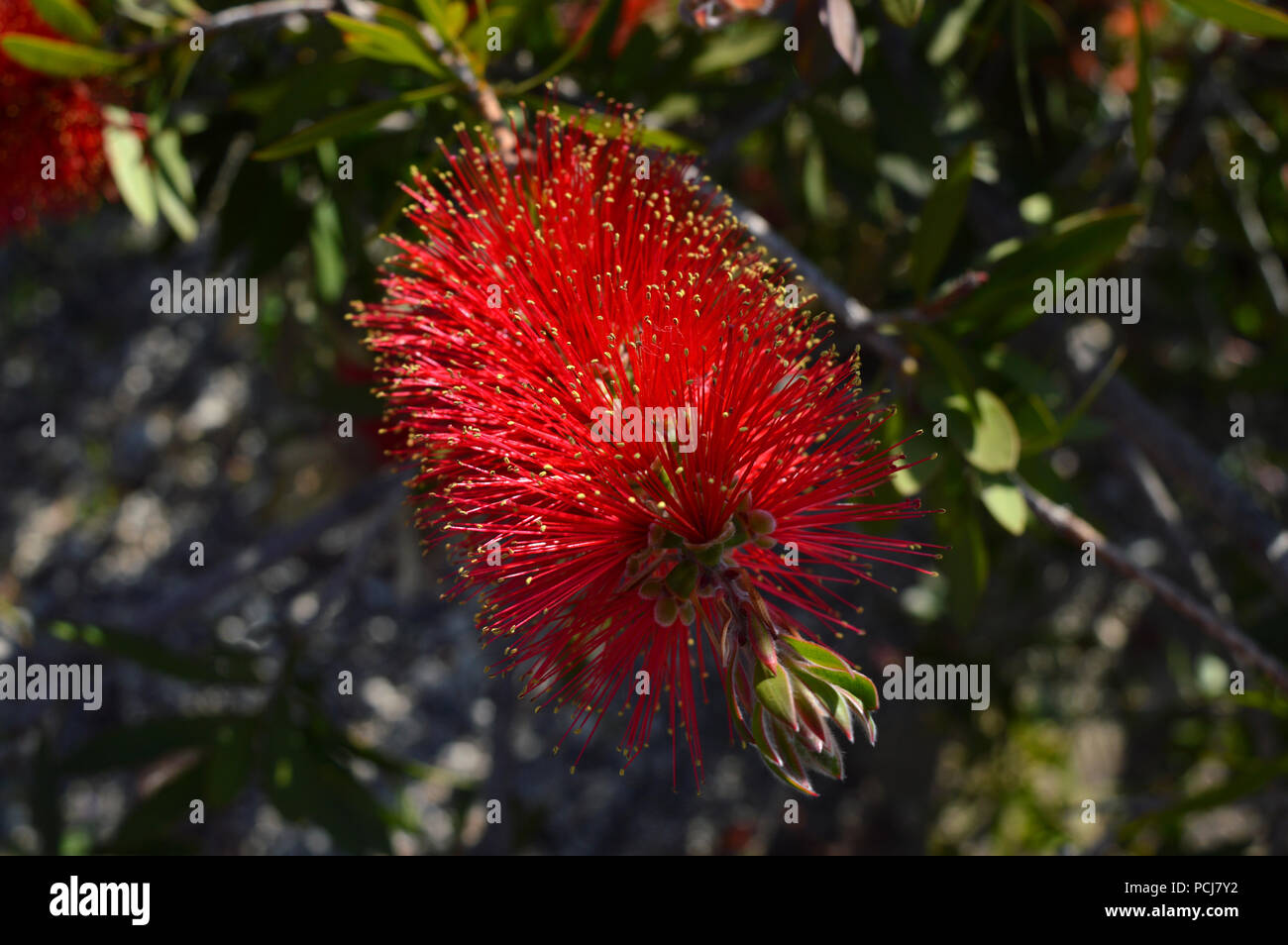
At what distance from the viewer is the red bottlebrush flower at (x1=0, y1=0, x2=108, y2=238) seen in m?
1.73

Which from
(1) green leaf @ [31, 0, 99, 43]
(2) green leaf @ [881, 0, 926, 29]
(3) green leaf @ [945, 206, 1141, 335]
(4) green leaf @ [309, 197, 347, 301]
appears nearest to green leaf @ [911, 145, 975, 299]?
(3) green leaf @ [945, 206, 1141, 335]

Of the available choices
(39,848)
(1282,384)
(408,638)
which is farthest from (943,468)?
(408,638)

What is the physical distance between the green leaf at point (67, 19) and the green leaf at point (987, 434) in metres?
1.67

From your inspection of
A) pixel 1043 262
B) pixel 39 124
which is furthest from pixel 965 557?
pixel 39 124

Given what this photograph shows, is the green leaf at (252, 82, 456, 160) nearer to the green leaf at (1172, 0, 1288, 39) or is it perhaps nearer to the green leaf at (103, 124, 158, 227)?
the green leaf at (103, 124, 158, 227)

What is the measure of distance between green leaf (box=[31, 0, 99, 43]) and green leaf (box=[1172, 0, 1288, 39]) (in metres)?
1.88

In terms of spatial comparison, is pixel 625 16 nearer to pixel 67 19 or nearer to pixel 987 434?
pixel 67 19

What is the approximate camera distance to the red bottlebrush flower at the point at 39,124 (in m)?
1.73

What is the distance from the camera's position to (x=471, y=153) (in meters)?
1.42

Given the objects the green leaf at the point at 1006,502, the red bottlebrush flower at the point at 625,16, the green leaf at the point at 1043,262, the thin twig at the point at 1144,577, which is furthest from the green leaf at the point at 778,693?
the red bottlebrush flower at the point at 625,16

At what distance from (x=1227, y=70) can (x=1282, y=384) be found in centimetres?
93

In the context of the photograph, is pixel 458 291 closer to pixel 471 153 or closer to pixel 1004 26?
pixel 471 153

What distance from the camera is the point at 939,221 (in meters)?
1.52

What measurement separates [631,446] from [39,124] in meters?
1.47
